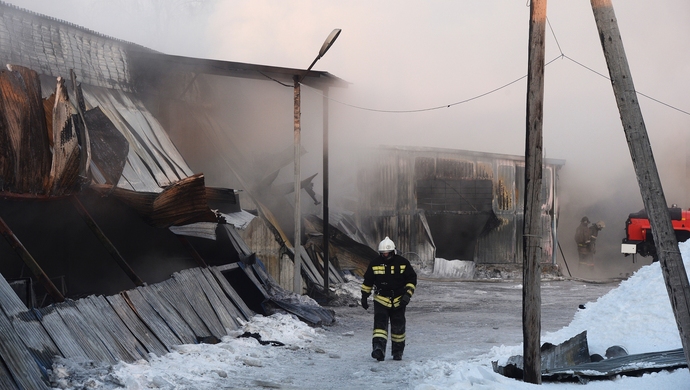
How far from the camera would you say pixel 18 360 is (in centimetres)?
712

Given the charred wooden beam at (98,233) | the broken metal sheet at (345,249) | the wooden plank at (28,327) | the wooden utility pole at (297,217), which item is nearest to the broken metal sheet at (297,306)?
the wooden utility pole at (297,217)

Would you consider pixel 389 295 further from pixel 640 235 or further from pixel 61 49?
pixel 640 235

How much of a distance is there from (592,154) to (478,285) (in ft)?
60.0

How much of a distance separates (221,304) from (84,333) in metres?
5.02

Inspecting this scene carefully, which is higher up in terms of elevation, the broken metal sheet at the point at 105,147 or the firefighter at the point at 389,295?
the broken metal sheet at the point at 105,147

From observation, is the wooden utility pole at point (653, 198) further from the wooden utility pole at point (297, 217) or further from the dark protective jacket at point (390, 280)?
the wooden utility pole at point (297, 217)

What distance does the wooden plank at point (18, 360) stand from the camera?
6953 mm

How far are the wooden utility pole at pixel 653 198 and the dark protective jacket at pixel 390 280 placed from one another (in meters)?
4.77

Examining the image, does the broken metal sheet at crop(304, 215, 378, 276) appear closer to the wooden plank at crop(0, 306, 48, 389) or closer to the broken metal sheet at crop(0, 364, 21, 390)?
the wooden plank at crop(0, 306, 48, 389)

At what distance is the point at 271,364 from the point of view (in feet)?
36.2

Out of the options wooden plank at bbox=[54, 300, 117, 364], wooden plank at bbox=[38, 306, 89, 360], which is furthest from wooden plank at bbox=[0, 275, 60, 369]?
wooden plank at bbox=[54, 300, 117, 364]

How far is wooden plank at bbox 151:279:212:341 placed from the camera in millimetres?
11938

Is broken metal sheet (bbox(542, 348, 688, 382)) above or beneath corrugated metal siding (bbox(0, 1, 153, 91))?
beneath

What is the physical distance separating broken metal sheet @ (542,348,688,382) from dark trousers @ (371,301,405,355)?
2672 mm
